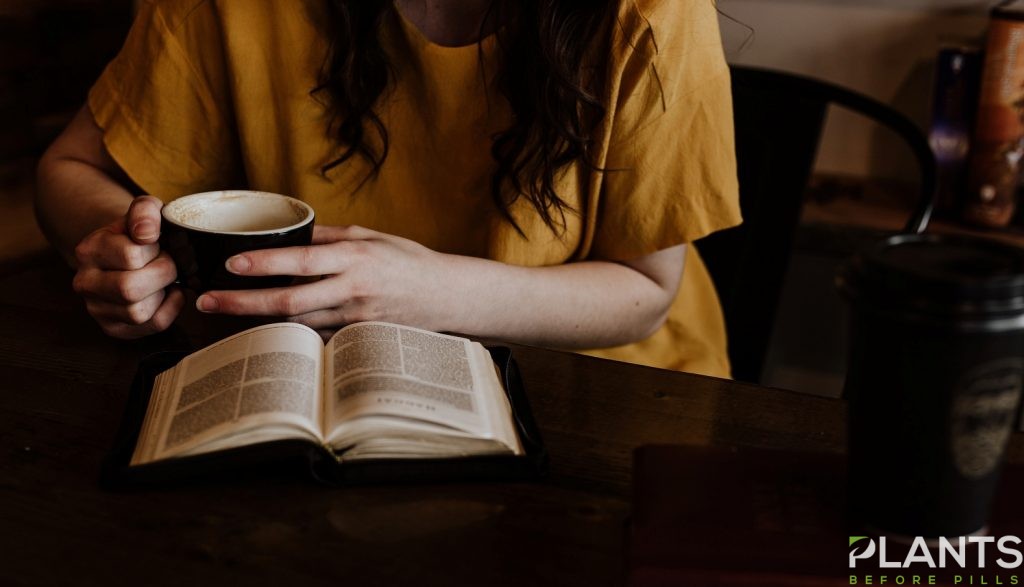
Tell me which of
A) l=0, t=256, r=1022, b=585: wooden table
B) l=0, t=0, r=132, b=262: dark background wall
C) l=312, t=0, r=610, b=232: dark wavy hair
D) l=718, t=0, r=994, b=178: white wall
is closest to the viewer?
l=0, t=256, r=1022, b=585: wooden table

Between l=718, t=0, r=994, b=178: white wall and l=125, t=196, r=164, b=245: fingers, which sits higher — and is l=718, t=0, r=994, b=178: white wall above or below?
above

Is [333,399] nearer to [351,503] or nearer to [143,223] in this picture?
[351,503]

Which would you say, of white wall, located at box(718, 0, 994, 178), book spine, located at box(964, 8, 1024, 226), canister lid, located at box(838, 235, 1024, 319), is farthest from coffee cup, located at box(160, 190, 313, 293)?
book spine, located at box(964, 8, 1024, 226)

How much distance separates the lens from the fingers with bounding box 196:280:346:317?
86 cm

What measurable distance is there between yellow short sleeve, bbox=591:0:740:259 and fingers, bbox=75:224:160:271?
50cm

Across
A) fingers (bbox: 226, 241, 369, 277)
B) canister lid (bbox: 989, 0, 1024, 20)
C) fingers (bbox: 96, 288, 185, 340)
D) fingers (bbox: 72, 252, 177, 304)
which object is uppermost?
canister lid (bbox: 989, 0, 1024, 20)

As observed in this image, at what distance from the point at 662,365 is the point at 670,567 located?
68 cm

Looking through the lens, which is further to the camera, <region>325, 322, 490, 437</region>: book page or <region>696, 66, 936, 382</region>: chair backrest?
<region>696, 66, 936, 382</region>: chair backrest

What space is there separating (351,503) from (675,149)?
620 mm

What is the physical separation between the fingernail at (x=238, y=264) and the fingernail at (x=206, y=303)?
1.3 inches

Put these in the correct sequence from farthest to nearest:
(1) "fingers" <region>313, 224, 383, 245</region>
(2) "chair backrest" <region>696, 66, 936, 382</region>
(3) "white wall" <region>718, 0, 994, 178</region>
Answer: (3) "white wall" <region>718, 0, 994, 178</region> < (2) "chair backrest" <region>696, 66, 936, 382</region> < (1) "fingers" <region>313, 224, 383, 245</region>

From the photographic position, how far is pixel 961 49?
→ 1778 millimetres

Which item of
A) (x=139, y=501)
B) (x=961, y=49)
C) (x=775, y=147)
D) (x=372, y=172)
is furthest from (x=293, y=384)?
(x=961, y=49)

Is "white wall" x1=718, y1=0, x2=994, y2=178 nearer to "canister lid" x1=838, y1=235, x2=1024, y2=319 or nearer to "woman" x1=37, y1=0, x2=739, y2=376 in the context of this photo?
"woman" x1=37, y1=0, x2=739, y2=376
